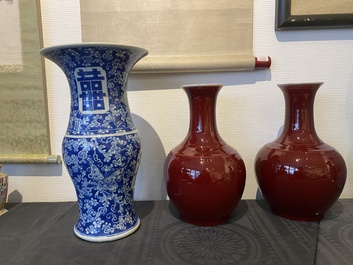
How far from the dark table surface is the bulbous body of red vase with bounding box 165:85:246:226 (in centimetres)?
5

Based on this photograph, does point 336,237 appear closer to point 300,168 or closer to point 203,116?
point 300,168

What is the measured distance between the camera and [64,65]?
20.6 inches

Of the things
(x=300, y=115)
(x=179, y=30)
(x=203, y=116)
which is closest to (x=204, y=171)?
(x=203, y=116)

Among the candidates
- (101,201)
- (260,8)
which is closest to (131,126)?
(101,201)

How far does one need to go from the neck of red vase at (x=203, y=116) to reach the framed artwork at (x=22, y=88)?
1.38 ft

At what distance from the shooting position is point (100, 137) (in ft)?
1.68

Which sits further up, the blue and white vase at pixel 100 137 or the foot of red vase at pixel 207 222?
the blue and white vase at pixel 100 137

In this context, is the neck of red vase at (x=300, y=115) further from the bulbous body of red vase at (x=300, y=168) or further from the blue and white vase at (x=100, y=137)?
the blue and white vase at (x=100, y=137)

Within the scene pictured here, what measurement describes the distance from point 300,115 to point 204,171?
0.27 m

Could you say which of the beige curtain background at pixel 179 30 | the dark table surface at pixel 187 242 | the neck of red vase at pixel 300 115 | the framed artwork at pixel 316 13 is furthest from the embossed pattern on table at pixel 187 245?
the framed artwork at pixel 316 13

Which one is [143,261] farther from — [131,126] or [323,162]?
Result: [323,162]

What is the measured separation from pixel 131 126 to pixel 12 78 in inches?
16.9

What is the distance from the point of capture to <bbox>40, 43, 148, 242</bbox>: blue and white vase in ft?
1.67

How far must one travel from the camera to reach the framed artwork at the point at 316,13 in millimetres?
695
